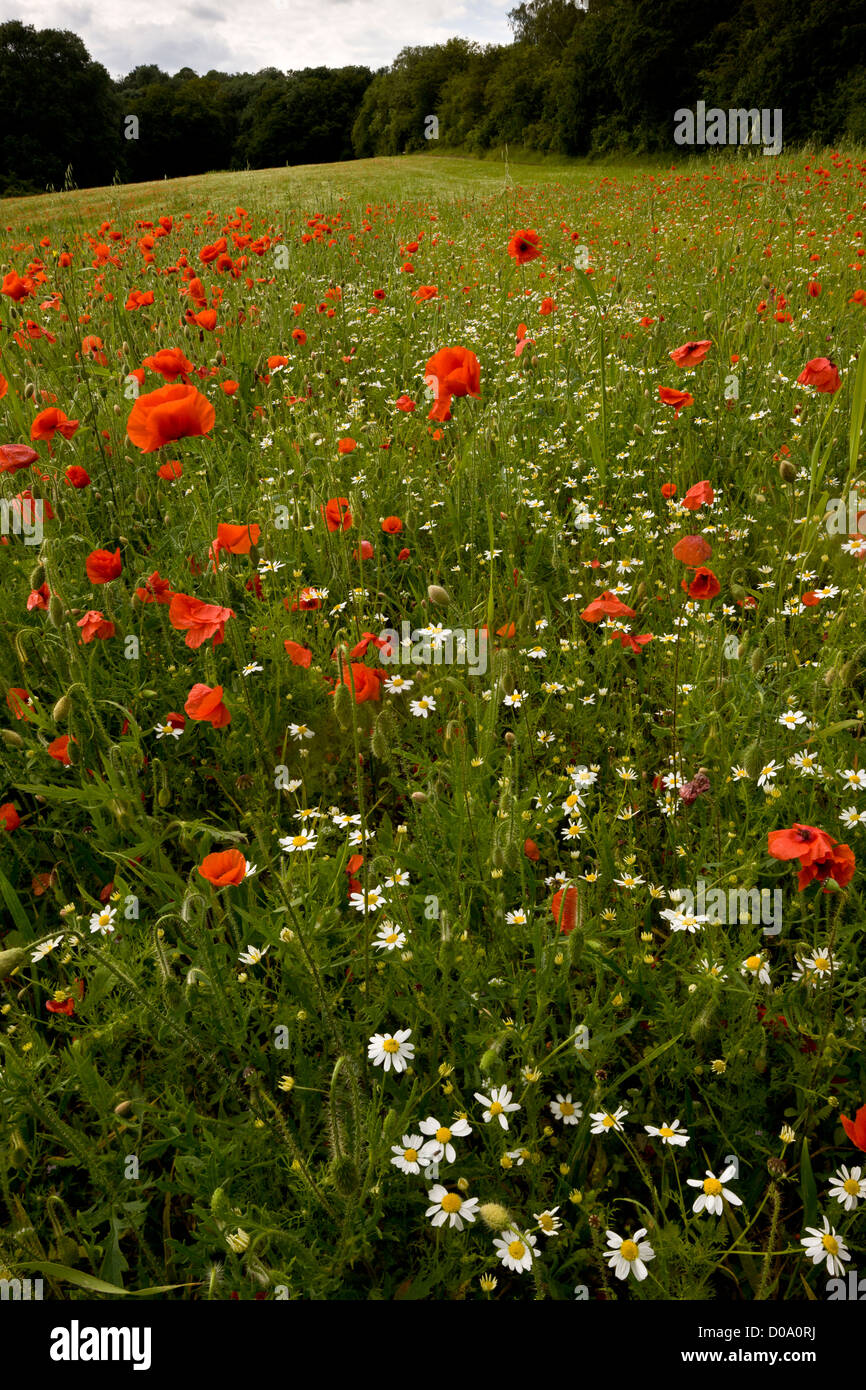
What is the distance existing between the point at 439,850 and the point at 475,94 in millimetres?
41977

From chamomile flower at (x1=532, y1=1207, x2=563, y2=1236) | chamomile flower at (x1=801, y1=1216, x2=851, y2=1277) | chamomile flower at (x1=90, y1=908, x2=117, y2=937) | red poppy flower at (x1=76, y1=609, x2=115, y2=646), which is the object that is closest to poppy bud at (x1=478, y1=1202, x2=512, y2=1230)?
chamomile flower at (x1=532, y1=1207, x2=563, y2=1236)

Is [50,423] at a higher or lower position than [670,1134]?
higher

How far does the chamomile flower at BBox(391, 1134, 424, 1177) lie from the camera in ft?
4.79

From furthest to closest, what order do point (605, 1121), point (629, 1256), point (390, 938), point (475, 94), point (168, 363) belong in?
point (475, 94) < point (168, 363) < point (390, 938) < point (605, 1121) < point (629, 1256)

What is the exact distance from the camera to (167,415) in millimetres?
2463

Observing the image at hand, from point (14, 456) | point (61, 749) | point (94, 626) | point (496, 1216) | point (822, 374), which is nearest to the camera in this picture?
point (496, 1216)

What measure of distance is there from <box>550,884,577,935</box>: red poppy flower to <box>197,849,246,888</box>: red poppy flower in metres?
0.70

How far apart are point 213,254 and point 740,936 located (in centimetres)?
471

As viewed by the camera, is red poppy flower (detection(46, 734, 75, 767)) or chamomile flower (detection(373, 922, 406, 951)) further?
red poppy flower (detection(46, 734, 75, 767))

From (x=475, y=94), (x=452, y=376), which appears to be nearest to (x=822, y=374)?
(x=452, y=376)

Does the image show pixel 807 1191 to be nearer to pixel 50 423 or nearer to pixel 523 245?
pixel 50 423

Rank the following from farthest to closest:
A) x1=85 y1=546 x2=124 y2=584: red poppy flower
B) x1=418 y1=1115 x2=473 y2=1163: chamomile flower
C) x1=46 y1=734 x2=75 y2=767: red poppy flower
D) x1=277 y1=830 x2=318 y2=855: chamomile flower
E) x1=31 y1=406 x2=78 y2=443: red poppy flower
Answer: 1. x1=31 y1=406 x2=78 y2=443: red poppy flower
2. x1=85 y1=546 x2=124 y2=584: red poppy flower
3. x1=46 y1=734 x2=75 y2=767: red poppy flower
4. x1=277 y1=830 x2=318 y2=855: chamomile flower
5. x1=418 y1=1115 x2=473 y2=1163: chamomile flower

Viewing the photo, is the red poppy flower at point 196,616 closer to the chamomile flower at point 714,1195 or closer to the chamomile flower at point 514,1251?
the chamomile flower at point 514,1251

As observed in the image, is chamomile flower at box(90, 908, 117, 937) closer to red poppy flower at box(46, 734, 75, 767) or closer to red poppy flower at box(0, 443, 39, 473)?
red poppy flower at box(46, 734, 75, 767)
